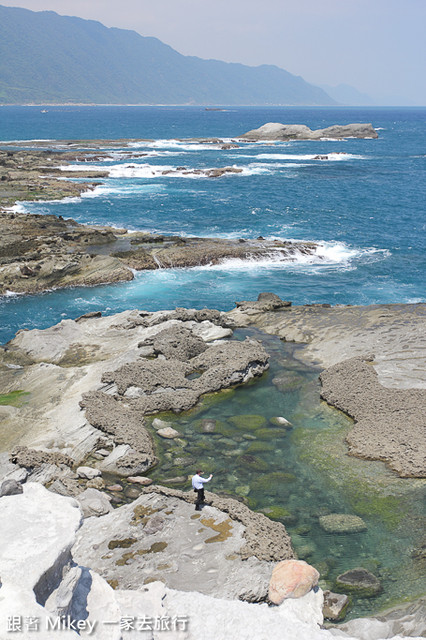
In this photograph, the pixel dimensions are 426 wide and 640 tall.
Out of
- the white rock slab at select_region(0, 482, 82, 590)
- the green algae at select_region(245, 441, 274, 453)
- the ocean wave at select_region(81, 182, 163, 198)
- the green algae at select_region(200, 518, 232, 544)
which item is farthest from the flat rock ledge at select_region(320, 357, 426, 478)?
the ocean wave at select_region(81, 182, 163, 198)

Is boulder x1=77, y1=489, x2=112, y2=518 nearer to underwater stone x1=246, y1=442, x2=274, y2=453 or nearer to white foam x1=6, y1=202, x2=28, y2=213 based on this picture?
Answer: underwater stone x1=246, y1=442, x2=274, y2=453

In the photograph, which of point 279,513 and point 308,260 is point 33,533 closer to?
point 279,513

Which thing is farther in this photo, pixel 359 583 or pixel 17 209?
pixel 17 209

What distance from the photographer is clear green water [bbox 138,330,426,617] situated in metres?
14.2

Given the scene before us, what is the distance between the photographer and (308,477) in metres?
17.8

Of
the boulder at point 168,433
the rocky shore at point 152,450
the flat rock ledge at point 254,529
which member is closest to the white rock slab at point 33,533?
the rocky shore at point 152,450

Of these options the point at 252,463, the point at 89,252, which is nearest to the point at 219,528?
the point at 252,463

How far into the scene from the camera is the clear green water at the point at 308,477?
1422 cm

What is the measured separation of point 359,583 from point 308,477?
15.0 feet

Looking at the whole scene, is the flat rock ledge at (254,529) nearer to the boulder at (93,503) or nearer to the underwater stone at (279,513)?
the underwater stone at (279,513)

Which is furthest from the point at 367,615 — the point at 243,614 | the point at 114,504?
the point at 114,504

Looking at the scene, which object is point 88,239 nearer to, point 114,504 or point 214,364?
point 214,364

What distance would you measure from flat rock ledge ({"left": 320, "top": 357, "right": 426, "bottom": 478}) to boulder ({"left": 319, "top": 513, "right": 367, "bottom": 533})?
9.34ft

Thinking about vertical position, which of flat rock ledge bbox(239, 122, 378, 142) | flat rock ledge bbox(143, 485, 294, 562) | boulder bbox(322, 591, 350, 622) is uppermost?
flat rock ledge bbox(239, 122, 378, 142)
